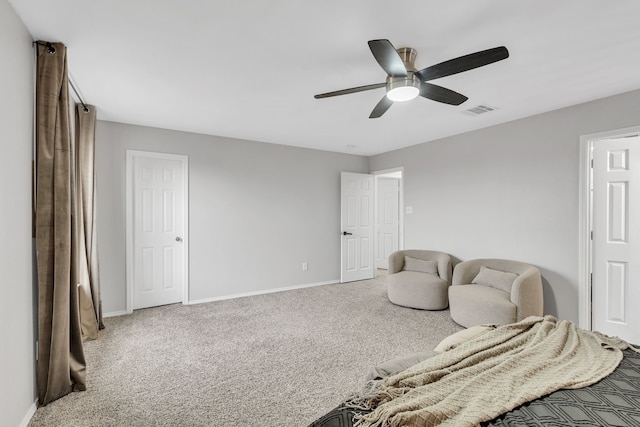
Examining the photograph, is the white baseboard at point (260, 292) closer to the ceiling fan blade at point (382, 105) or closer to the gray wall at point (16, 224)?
the gray wall at point (16, 224)

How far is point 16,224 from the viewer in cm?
179

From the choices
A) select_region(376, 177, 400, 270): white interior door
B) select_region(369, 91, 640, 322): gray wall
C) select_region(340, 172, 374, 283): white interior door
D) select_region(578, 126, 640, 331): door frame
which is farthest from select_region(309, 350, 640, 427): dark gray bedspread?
select_region(376, 177, 400, 270): white interior door

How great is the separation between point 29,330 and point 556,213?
482 cm

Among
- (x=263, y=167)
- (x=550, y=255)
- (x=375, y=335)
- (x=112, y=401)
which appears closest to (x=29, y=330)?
(x=112, y=401)

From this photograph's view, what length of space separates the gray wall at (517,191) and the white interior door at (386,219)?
1.86m

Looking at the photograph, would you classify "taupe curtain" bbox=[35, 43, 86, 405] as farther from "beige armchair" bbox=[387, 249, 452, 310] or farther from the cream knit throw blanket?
"beige armchair" bbox=[387, 249, 452, 310]

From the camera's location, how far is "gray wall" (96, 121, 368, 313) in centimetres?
394

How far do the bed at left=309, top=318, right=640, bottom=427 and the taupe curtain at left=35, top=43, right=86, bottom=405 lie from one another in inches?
77.8

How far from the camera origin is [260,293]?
4.91m

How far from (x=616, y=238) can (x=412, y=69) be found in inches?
113

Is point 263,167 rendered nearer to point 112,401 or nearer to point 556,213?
point 112,401

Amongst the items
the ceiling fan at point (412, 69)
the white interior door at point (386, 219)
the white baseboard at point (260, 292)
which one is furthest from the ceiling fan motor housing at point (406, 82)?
the white interior door at point (386, 219)

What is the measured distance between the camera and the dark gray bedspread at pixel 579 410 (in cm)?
104

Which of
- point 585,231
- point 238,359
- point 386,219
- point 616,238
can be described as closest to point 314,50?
point 238,359
